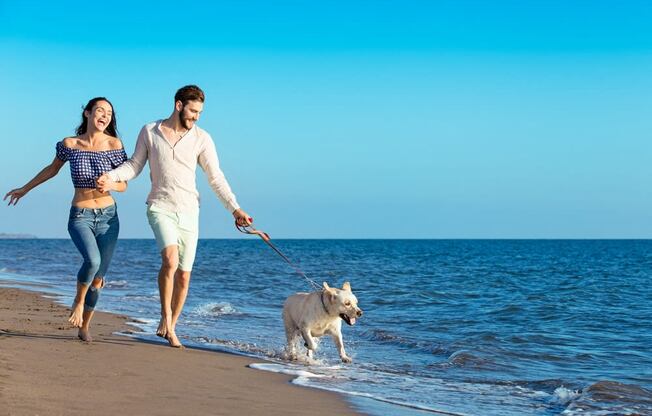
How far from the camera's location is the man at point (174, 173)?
649cm

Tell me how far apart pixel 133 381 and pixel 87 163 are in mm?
2152

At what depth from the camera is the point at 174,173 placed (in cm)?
648

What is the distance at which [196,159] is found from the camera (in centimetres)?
662

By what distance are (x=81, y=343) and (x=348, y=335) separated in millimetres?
4556

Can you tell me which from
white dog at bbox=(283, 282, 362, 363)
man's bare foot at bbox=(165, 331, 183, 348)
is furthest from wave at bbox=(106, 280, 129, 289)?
man's bare foot at bbox=(165, 331, 183, 348)

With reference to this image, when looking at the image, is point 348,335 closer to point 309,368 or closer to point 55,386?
point 309,368

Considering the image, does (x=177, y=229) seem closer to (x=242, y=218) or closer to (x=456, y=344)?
(x=242, y=218)

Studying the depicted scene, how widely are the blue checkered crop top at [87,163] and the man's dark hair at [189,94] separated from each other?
2.58 ft

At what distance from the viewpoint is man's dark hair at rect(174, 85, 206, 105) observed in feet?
21.3

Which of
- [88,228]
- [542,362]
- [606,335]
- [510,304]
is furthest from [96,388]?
[510,304]

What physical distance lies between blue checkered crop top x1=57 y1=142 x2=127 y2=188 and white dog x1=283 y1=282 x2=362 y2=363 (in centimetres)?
235

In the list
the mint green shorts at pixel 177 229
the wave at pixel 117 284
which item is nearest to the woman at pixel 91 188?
the mint green shorts at pixel 177 229

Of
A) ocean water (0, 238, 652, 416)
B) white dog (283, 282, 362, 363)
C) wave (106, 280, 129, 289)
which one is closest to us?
→ ocean water (0, 238, 652, 416)

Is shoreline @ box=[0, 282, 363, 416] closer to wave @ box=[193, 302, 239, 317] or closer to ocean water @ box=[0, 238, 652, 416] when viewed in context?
ocean water @ box=[0, 238, 652, 416]
